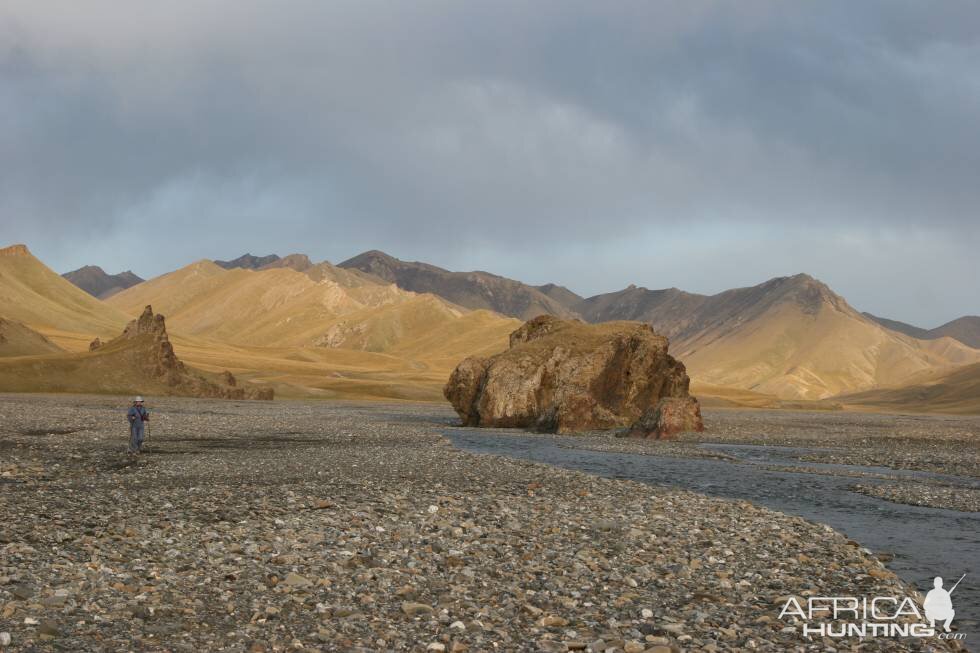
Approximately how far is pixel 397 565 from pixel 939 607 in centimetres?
882

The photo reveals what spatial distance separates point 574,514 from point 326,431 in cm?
3296

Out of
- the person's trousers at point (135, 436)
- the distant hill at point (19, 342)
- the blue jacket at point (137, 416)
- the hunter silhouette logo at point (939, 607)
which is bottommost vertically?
the hunter silhouette logo at point (939, 607)

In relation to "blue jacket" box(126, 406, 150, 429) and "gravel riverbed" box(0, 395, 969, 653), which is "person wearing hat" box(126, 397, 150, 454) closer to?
"blue jacket" box(126, 406, 150, 429)

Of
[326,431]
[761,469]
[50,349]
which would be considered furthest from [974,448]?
[50,349]

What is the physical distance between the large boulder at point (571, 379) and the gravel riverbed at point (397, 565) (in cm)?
3675

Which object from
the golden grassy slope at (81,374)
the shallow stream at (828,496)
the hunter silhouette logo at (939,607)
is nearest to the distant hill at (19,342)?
the golden grassy slope at (81,374)

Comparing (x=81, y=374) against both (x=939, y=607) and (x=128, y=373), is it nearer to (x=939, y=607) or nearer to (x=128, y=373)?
(x=128, y=373)

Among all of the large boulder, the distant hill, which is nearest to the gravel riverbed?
the large boulder

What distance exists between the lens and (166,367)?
99.8 m

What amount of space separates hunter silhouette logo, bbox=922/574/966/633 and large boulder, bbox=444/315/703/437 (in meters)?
46.4

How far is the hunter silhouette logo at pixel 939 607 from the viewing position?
45.1 ft

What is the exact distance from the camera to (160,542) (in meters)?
16.1

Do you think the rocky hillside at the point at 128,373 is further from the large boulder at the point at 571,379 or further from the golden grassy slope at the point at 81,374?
the large boulder at the point at 571,379

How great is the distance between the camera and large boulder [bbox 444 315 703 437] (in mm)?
65000
